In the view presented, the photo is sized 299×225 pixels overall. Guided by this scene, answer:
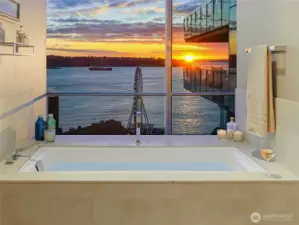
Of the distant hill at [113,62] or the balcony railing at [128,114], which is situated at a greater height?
the distant hill at [113,62]

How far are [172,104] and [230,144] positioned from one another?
56.7 inches

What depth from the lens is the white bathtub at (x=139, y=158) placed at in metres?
3.14

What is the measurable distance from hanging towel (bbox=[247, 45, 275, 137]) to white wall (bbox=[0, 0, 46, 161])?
5.89ft

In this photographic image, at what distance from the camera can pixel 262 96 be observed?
271 centimetres

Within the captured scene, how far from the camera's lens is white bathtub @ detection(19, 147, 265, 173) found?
314cm

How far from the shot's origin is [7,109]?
2.87 meters

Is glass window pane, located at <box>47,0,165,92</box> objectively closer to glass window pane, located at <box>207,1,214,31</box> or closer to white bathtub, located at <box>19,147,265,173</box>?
glass window pane, located at <box>207,1,214,31</box>

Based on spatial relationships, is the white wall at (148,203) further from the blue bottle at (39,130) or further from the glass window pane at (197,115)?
the glass window pane at (197,115)

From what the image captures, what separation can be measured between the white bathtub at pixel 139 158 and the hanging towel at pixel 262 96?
1.43ft

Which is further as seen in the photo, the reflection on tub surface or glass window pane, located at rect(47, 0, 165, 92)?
glass window pane, located at rect(47, 0, 165, 92)

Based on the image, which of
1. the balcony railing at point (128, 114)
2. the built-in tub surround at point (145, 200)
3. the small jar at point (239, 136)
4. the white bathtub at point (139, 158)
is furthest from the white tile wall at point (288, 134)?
the balcony railing at point (128, 114)

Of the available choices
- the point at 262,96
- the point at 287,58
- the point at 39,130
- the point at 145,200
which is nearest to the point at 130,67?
the point at 39,130

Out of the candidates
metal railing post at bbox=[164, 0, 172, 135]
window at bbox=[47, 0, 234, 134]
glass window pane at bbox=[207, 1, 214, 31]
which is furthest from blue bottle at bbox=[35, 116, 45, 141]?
glass window pane at bbox=[207, 1, 214, 31]

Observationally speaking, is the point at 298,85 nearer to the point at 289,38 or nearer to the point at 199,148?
the point at 289,38
